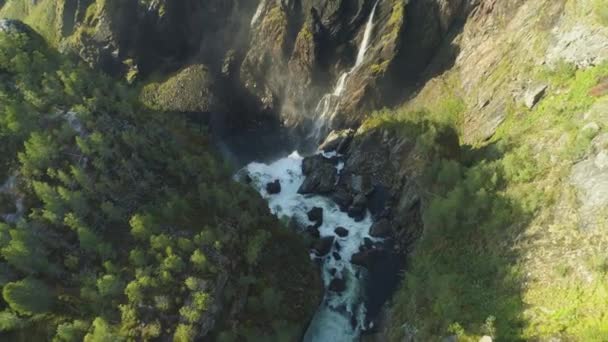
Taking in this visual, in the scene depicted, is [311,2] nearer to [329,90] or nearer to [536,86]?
[329,90]

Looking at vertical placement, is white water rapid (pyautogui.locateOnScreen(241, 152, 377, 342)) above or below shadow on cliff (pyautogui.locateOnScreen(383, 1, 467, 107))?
below

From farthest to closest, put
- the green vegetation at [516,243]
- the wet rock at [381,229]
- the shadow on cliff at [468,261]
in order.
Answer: the wet rock at [381,229]
the shadow on cliff at [468,261]
the green vegetation at [516,243]

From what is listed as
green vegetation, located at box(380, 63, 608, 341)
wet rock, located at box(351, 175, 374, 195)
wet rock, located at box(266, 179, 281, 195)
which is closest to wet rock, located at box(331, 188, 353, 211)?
wet rock, located at box(351, 175, 374, 195)

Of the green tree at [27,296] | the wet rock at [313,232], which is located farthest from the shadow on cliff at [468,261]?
the green tree at [27,296]

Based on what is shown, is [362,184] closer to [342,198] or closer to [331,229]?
[342,198]

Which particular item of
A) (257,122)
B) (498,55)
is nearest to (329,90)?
(257,122)

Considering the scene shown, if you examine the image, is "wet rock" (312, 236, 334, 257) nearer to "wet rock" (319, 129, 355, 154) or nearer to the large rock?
"wet rock" (319, 129, 355, 154)

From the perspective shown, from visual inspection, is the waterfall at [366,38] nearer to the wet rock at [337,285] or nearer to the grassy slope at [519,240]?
the grassy slope at [519,240]
